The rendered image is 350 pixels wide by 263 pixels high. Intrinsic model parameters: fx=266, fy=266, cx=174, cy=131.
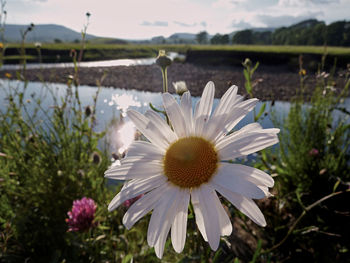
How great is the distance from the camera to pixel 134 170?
1.38 feet

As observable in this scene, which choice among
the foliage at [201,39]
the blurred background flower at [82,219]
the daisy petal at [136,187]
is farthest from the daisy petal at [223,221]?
the blurred background flower at [82,219]

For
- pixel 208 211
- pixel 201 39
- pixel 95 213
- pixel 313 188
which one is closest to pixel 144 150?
pixel 208 211

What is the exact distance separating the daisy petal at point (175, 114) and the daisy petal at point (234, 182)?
0.31ft

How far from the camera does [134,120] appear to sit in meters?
0.43

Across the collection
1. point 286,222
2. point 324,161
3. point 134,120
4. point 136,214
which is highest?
point 134,120

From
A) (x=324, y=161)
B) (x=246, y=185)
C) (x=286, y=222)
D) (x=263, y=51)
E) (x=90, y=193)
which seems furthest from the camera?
(x=263, y=51)

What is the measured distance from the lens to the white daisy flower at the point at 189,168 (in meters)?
0.38

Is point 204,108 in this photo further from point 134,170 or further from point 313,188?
point 313,188

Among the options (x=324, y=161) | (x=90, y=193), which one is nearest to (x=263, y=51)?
(x=324, y=161)

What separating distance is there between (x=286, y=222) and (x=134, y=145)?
152 cm

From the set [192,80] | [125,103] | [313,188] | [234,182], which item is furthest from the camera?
[192,80]

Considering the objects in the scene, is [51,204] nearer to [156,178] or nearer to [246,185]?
[156,178]

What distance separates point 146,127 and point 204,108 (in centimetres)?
10

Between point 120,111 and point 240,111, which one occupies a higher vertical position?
point 240,111
